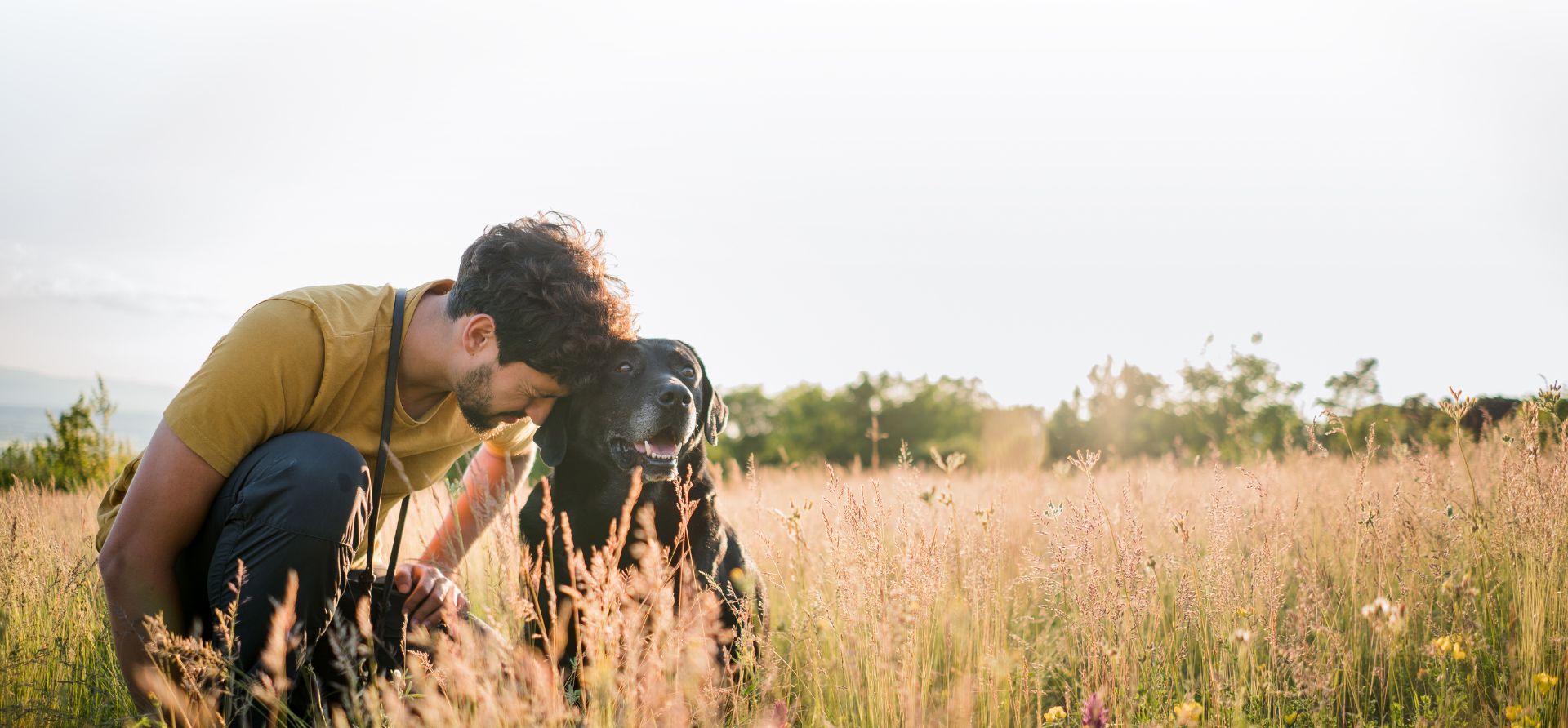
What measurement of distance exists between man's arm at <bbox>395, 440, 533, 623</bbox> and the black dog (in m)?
0.17

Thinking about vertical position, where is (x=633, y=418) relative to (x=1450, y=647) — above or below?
above

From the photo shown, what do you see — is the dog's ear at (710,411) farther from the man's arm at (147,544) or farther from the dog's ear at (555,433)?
the man's arm at (147,544)

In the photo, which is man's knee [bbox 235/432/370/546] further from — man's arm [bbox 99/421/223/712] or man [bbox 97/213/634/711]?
man's arm [bbox 99/421/223/712]

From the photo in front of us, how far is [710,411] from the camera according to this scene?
11.8 feet

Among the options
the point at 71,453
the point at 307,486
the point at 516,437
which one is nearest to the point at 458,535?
the point at 307,486

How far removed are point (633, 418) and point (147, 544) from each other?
4.93ft

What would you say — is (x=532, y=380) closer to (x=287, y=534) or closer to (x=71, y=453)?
(x=287, y=534)

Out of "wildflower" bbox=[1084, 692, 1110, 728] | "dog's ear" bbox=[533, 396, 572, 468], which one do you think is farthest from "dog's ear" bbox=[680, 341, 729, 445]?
"wildflower" bbox=[1084, 692, 1110, 728]

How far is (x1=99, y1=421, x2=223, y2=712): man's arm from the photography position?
2.19m

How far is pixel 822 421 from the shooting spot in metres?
21.2

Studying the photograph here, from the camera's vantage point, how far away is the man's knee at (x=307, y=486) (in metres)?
2.20

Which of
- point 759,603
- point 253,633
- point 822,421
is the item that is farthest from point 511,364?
point 822,421

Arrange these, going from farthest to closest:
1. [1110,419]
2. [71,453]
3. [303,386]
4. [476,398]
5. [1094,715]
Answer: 1. [1110,419]
2. [71,453]
3. [476,398]
4. [303,386]
5. [1094,715]

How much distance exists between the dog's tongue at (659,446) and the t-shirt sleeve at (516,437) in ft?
1.44
